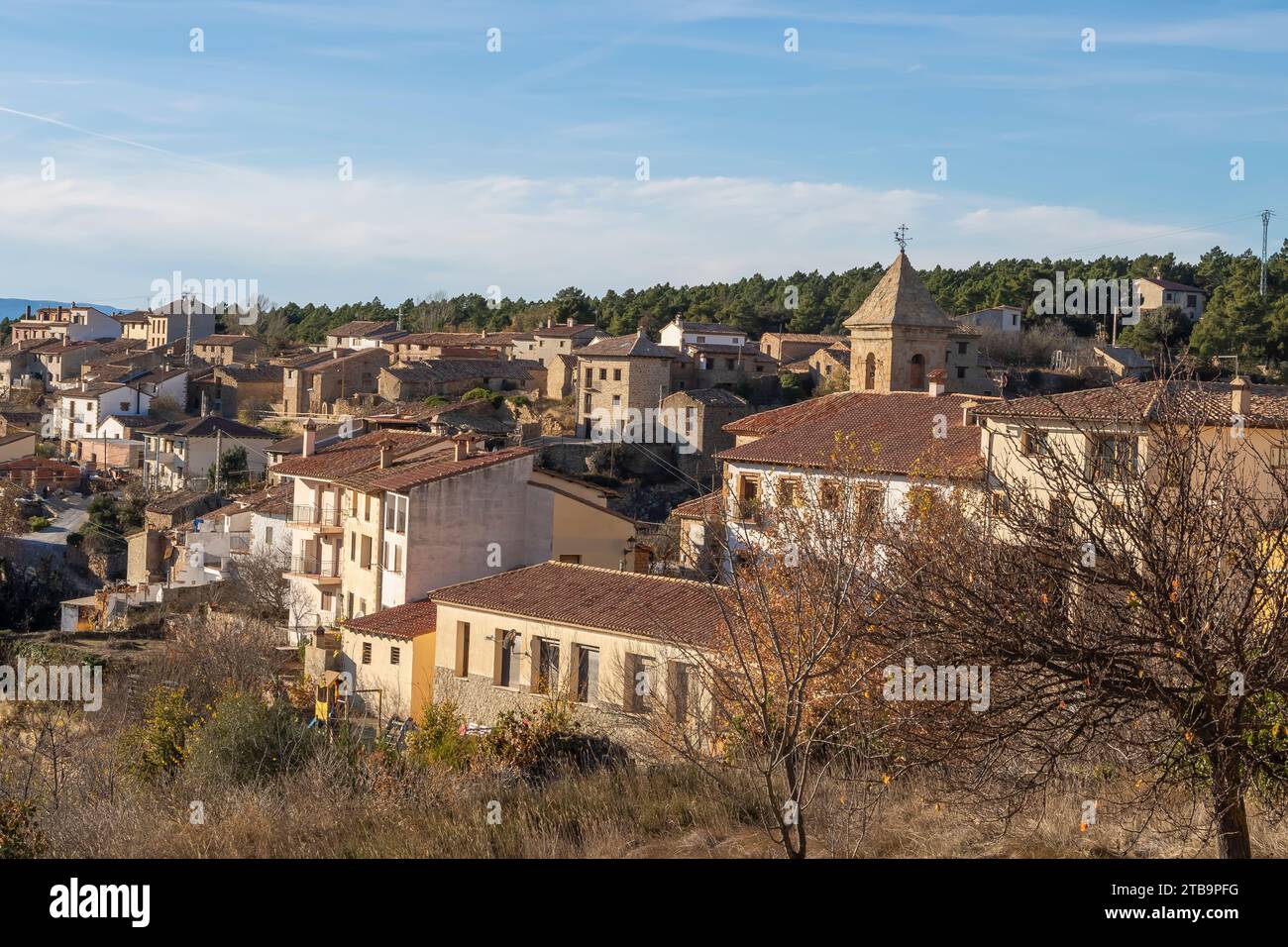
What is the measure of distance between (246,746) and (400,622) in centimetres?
1085

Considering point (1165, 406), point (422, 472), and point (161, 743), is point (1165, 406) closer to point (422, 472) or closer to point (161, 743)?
point (161, 743)

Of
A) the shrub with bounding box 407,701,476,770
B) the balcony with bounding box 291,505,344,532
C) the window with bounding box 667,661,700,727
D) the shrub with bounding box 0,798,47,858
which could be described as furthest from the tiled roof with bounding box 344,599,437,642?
the shrub with bounding box 0,798,47,858

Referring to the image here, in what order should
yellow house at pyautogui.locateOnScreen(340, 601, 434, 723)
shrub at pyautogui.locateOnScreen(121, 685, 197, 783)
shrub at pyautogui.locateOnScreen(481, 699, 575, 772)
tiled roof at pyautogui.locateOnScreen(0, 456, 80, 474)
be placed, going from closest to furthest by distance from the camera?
shrub at pyautogui.locateOnScreen(481, 699, 575, 772) < shrub at pyautogui.locateOnScreen(121, 685, 197, 783) < yellow house at pyautogui.locateOnScreen(340, 601, 434, 723) < tiled roof at pyautogui.locateOnScreen(0, 456, 80, 474)

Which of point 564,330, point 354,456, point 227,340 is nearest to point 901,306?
point 354,456

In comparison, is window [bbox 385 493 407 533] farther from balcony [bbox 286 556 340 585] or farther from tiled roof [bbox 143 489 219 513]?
tiled roof [bbox 143 489 219 513]

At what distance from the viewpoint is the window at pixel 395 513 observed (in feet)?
92.3

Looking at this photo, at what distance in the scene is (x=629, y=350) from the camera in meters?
53.6

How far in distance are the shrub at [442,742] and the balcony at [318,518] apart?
47.8 feet

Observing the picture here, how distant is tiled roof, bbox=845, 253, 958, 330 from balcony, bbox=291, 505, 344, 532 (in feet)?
49.2

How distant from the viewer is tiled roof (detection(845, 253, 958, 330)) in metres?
37.9

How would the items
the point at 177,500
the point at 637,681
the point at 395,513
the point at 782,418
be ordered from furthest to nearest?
1. the point at 177,500
2. the point at 782,418
3. the point at 395,513
4. the point at 637,681

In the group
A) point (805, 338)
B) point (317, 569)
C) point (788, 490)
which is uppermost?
point (805, 338)

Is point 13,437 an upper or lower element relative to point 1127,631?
lower

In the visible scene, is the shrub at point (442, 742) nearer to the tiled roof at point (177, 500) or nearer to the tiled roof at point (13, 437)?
the tiled roof at point (177, 500)
